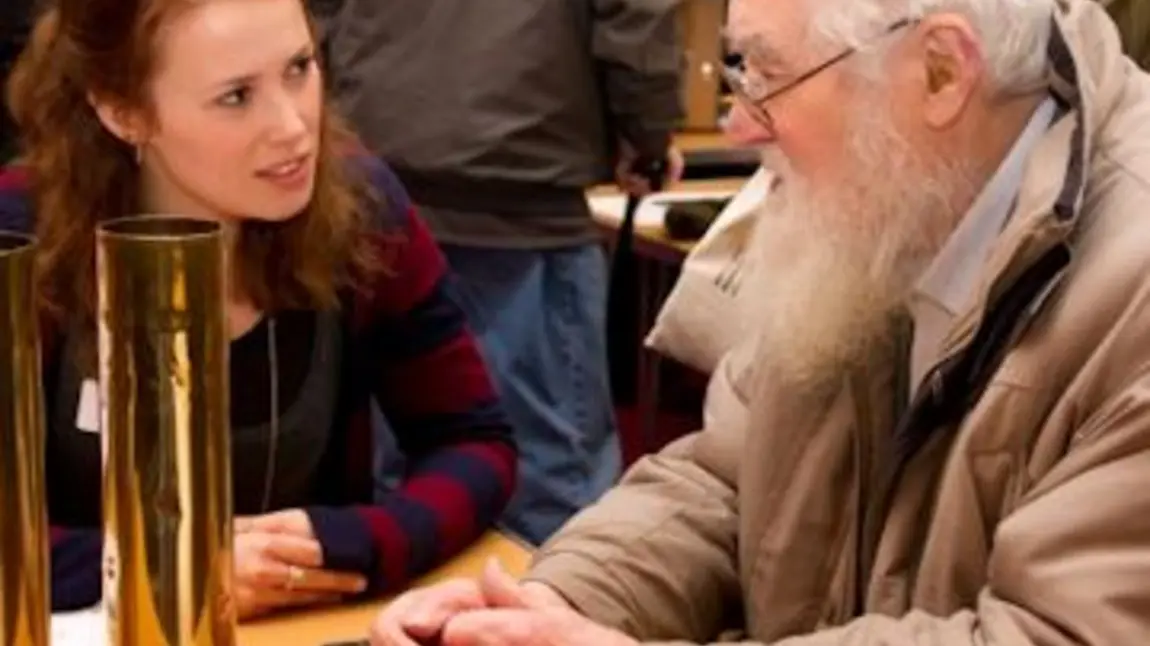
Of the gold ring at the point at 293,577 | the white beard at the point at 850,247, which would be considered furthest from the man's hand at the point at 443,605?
the white beard at the point at 850,247

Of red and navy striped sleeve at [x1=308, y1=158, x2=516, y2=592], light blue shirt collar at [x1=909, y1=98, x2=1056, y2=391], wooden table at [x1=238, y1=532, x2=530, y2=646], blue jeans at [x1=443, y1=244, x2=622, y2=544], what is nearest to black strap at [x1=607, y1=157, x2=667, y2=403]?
blue jeans at [x1=443, y1=244, x2=622, y2=544]

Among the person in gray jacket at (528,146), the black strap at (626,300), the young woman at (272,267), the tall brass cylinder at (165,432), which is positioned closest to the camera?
the tall brass cylinder at (165,432)

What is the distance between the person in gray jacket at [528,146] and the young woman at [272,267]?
112 cm

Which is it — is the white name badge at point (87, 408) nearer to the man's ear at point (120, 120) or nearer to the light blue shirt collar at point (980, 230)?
the man's ear at point (120, 120)

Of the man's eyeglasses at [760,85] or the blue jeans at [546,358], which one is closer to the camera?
the man's eyeglasses at [760,85]

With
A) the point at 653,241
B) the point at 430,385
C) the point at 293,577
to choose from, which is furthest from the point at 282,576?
the point at 653,241

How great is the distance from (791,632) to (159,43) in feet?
2.84

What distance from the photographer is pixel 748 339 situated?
181cm

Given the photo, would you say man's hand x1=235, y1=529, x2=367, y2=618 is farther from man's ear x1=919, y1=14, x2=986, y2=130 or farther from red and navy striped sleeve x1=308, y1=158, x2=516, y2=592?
man's ear x1=919, y1=14, x2=986, y2=130

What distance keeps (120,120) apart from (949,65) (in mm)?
912

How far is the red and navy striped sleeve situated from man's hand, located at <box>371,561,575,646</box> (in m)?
0.31

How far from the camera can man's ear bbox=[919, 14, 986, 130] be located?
1506mm

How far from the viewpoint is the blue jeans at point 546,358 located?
3377 mm

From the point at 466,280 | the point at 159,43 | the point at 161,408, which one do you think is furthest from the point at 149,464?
the point at 466,280
